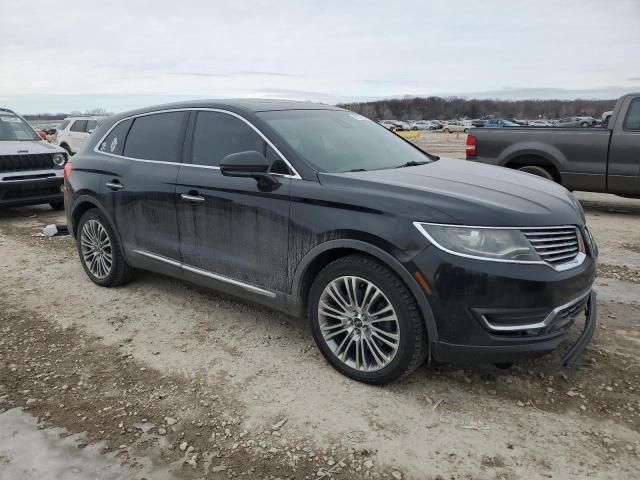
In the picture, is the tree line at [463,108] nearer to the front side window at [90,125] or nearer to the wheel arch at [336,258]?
the front side window at [90,125]

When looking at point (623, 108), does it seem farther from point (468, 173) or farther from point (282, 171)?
point (282, 171)

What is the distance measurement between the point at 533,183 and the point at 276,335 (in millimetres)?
2219

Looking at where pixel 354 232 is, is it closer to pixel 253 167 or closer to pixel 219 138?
pixel 253 167

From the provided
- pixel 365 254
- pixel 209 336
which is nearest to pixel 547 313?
pixel 365 254

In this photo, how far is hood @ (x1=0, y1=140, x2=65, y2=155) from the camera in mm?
8953

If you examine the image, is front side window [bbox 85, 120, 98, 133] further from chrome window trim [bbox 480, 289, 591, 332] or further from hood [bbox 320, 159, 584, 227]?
chrome window trim [bbox 480, 289, 591, 332]

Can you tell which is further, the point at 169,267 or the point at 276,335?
the point at 169,267

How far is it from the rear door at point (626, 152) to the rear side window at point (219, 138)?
21.8 ft

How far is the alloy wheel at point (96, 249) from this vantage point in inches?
205

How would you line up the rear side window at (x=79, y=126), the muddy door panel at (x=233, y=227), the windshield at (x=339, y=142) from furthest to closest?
the rear side window at (x=79, y=126) < the windshield at (x=339, y=142) < the muddy door panel at (x=233, y=227)

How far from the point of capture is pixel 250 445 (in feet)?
9.25

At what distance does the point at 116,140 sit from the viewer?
5156 mm

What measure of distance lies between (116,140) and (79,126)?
619 inches

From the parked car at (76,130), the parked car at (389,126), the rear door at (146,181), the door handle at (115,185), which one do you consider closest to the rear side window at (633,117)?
the parked car at (389,126)
